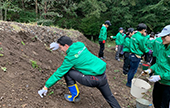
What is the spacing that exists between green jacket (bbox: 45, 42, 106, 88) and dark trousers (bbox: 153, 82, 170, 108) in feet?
3.55

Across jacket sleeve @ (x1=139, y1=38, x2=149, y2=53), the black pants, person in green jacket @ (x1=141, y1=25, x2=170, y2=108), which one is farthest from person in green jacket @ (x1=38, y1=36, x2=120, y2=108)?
jacket sleeve @ (x1=139, y1=38, x2=149, y2=53)

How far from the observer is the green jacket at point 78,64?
2.22 meters

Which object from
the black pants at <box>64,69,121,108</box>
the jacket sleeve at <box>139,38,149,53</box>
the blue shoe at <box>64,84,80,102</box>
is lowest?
the blue shoe at <box>64,84,80,102</box>

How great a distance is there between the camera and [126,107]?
3.41m

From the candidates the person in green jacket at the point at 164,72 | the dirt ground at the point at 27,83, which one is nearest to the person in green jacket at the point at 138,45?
the dirt ground at the point at 27,83

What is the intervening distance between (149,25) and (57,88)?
15405 millimetres

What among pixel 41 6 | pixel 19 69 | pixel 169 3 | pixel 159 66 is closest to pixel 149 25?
pixel 169 3

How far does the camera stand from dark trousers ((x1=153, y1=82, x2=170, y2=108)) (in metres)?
2.27

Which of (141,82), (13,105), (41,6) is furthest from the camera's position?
(41,6)

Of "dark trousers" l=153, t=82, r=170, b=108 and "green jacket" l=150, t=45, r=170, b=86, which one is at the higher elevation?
"green jacket" l=150, t=45, r=170, b=86

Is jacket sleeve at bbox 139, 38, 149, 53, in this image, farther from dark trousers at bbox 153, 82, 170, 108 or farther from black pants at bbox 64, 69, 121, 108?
black pants at bbox 64, 69, 121, 108

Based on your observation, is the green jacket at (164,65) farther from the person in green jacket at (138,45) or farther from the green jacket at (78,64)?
the person in green jacket at (138,45)

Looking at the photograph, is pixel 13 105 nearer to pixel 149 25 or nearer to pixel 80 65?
pixel 80 65

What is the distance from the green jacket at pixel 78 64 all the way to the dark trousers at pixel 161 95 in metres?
1.08
